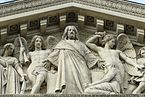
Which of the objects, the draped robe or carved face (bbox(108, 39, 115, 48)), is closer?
the draped robe

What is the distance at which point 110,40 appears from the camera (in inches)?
822

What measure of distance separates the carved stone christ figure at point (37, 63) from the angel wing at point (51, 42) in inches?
5.2

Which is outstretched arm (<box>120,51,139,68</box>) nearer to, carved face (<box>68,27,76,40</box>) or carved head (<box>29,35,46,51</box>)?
carved face (<box>68,27,76,40</box>)

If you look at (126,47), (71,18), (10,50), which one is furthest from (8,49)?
(126,47)

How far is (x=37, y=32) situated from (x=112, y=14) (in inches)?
80.7

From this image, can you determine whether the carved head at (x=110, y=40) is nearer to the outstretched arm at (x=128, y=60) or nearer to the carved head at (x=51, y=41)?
the outstretched arm at (x=128, y=60)

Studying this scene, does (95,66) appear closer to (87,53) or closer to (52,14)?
(87,53)

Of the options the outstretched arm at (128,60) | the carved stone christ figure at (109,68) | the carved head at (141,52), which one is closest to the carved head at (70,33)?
the carved stone christ figure at (109,68)

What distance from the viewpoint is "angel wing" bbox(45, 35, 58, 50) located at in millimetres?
20766

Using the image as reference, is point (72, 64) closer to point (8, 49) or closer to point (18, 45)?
point (18, 45)

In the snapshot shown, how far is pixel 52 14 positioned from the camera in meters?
21.1

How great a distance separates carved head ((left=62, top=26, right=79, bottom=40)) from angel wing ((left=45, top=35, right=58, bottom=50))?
0.27 m

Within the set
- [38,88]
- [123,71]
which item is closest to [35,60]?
[38,88]

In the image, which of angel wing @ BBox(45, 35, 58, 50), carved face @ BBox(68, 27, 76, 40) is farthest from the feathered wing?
carved face @ BBox(68, 27, 76, 40)
